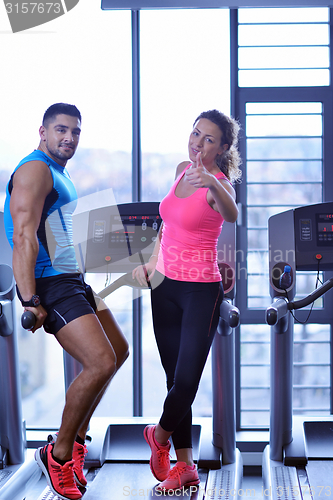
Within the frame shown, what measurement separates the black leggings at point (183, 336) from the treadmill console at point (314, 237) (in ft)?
1.65

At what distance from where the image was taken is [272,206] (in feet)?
9.98

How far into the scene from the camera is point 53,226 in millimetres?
1854

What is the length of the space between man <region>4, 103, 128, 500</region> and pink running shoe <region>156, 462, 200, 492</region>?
0.42 meters

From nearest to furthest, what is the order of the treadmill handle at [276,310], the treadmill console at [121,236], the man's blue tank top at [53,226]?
the man's blue tank top at [53,226], the treadmill handle at [276,310], the treadmill console at [121,236]

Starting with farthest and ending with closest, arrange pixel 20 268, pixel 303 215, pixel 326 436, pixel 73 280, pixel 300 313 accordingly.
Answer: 1. pixel 300 313
2. pixel 326 436
3. pixel 303 215
4. pixel 73 280
5. pixel 20 268

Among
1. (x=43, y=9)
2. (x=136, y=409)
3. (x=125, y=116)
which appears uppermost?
(x=43, y=9)

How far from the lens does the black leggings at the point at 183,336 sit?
183 centimetres

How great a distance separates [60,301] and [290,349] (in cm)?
129

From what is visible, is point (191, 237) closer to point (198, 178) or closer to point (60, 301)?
point (198, 178)

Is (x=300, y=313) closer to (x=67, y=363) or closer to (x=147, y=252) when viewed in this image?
(x=147, y=252)

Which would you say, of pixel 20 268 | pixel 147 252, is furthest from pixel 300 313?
pixel 20 268

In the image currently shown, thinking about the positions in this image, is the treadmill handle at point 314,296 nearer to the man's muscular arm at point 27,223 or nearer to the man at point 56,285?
the man at point 56,285

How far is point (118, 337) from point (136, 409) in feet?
4.27

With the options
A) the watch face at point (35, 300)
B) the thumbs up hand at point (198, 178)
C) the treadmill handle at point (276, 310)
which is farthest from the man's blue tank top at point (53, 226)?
the treadmill handle at point (276, 310)
